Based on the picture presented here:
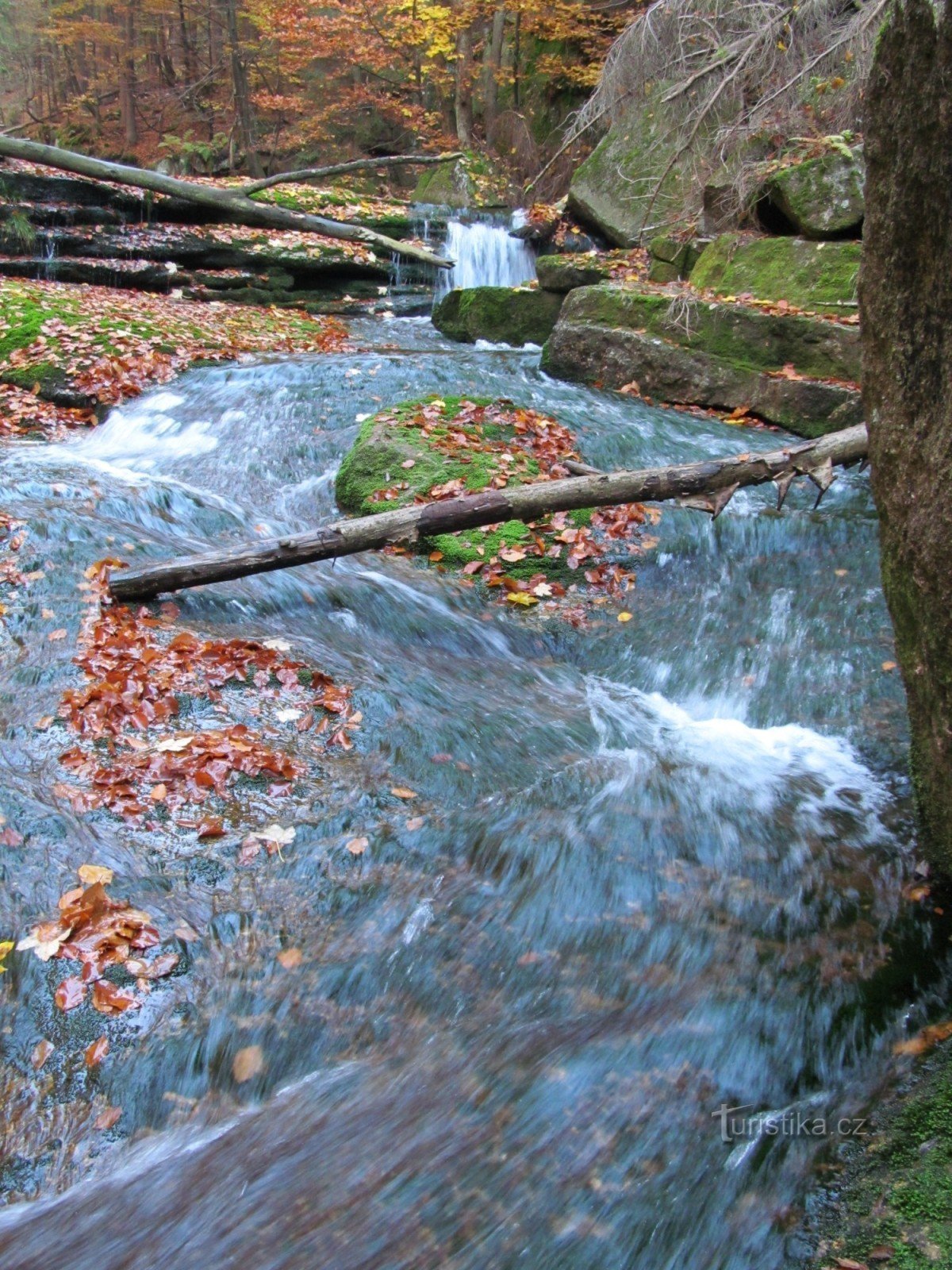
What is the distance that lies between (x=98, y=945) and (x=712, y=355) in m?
8.45

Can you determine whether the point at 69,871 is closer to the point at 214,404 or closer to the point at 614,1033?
the point at 614,1033

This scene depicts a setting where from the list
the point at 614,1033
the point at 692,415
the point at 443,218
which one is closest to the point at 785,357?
the point at 692,415

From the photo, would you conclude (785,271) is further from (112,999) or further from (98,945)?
(112,999)

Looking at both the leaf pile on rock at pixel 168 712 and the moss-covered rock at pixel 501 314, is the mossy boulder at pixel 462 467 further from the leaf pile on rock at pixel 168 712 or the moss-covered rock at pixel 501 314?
the moss-covered rock at pixel 501 314

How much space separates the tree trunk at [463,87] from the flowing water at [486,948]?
19211mm

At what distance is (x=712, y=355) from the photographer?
9.43 metres

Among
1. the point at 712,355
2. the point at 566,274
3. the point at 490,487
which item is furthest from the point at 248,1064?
the point at 566,274

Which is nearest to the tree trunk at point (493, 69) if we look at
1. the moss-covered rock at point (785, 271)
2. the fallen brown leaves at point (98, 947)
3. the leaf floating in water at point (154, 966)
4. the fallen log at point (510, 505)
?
the moss-covered rock at point (785, 271)

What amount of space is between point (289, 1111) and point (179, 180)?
1316 centimetres

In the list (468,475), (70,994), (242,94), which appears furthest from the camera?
(242,94)

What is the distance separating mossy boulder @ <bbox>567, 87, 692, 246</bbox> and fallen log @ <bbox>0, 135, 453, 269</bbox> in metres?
3.89

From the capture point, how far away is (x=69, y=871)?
11.2 ft

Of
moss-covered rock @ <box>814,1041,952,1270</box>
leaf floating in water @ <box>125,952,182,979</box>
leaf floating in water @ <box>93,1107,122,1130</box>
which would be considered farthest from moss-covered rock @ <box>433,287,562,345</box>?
leaf floating in water @ <box>93,1107,122,1130</box>

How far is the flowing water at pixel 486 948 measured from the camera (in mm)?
2574
